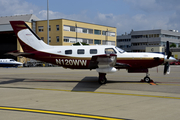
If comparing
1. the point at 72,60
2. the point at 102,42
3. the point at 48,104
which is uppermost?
the point at 102,42

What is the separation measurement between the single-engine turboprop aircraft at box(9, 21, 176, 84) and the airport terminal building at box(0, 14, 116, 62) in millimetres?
42521

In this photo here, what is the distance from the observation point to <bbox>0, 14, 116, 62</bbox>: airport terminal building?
60.0 metres

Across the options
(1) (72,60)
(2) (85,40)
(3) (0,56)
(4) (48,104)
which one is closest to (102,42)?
(2) (85,40)

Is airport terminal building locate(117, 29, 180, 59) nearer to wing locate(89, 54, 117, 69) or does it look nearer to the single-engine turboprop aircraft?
the single-engine turboprop aircraft

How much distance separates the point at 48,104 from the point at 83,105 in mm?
1547

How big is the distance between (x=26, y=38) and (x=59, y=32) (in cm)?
4324

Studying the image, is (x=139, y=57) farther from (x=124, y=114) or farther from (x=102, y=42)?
(x=102, y=42)

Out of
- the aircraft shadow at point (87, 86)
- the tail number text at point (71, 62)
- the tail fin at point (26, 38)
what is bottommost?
the aircraft shadow at point (87, 86)

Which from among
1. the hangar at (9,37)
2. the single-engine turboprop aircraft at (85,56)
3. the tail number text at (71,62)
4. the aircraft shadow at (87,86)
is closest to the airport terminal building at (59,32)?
the hangar at (9,37)

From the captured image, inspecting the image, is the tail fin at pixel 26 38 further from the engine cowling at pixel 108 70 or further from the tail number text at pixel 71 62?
the engine cowling at pixel 108 70

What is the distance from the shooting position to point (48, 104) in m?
8.75

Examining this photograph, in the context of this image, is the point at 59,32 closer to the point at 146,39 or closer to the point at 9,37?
the point at 9,37

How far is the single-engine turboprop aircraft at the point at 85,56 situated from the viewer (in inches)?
615

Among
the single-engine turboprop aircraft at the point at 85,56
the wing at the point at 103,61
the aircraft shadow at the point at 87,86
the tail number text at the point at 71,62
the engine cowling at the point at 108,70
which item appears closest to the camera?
the aircraft shadow at the point at 87,86
